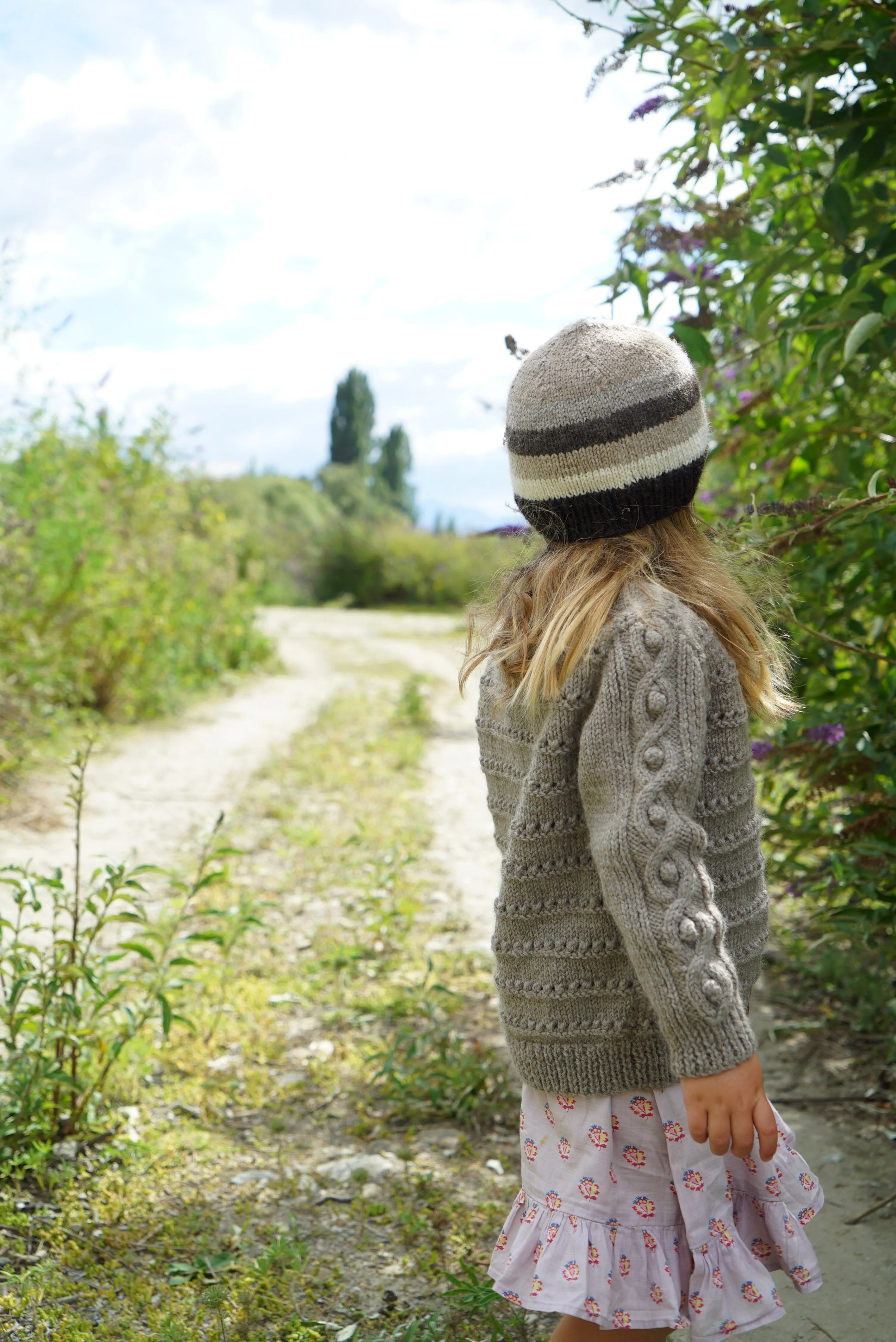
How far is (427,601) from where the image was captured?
20.6 metres

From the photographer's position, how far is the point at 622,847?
48.4 inches

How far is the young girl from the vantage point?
128cm

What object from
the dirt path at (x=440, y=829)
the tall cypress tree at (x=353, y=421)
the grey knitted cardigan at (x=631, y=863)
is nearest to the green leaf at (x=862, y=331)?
the grey knitted cardigan at (x=631, y=863)

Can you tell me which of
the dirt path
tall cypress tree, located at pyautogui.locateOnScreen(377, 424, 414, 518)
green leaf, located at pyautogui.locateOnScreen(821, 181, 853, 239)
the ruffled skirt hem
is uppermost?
tall cypress tree, located at pyautogui.locateOnScreen(377, 424, 414, 518)

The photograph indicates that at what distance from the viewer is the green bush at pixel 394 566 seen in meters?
19.7

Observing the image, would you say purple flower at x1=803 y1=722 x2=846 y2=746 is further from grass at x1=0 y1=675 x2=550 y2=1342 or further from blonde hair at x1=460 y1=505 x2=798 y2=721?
grass at x1=0 y1=675 x2=550 y2=1342

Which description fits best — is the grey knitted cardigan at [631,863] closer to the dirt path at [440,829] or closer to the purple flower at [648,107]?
the dirt path at [440,829]

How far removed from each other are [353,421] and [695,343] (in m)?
40.0

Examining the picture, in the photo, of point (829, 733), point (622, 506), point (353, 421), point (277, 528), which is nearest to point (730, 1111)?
point (622, 506)

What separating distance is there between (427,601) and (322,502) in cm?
1238

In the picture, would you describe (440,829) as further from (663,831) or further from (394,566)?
(394,566)

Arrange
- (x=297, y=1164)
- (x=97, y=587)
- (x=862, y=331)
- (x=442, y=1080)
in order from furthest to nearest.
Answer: (x=97, y=587) < (x=442, y=1080) < (x=297, y=1164) < (x=862, y=331)

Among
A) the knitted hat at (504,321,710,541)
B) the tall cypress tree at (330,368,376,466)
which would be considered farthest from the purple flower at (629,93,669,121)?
the tall cypress tree at (330,368,376,466)

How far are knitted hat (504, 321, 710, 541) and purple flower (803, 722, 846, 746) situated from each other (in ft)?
2.83
